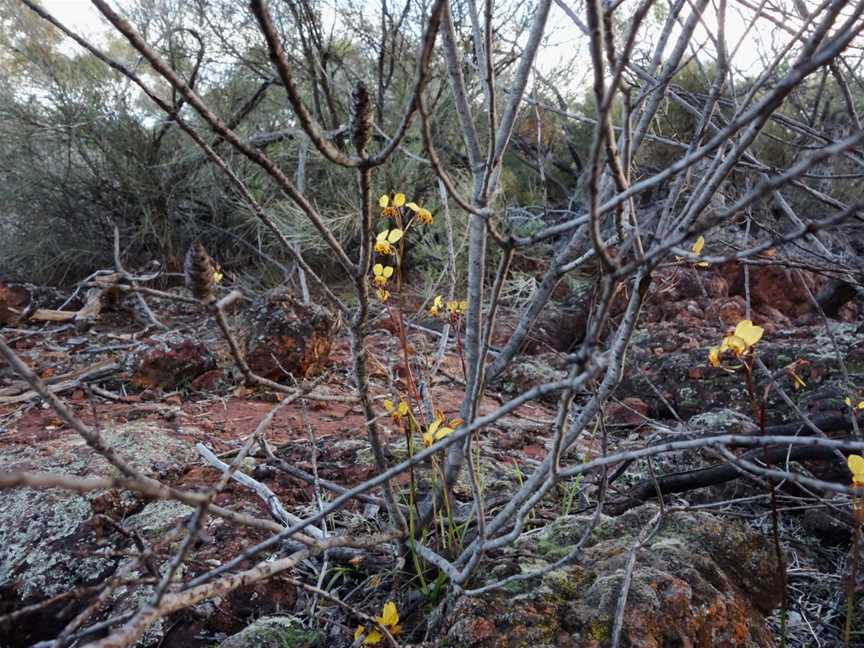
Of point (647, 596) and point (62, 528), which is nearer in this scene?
point (647, 596)

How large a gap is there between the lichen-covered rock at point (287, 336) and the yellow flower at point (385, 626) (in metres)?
1.78

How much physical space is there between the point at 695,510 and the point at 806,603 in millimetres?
245

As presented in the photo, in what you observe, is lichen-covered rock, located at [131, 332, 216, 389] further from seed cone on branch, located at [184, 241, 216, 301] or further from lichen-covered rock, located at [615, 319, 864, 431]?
seed cone on branch, located at [184, 241, 216, 301]

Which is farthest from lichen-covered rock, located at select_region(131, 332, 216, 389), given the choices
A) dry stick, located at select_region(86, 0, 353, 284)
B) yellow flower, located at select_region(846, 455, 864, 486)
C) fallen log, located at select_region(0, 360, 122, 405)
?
yellow flower, located at select_region(846, 455, 864, 486)

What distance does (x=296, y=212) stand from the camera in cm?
495

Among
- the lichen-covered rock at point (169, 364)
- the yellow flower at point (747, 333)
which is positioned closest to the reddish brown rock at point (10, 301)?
the lichen-covered rock at point (169, 364)

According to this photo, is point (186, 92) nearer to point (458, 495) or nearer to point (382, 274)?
point (382, 274)

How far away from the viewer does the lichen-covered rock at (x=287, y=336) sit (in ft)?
Answer: 8.66

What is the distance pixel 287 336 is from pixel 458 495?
4.93ft

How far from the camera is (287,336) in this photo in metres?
2.66

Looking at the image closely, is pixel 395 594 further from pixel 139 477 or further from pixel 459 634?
pixel 139 477

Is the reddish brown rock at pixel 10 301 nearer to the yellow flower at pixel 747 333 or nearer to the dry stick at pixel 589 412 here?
the dry stick at pixel 589 412

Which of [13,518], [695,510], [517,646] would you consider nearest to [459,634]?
[517,646]

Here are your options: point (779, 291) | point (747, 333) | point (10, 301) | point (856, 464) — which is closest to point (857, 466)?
point (856, 464)
